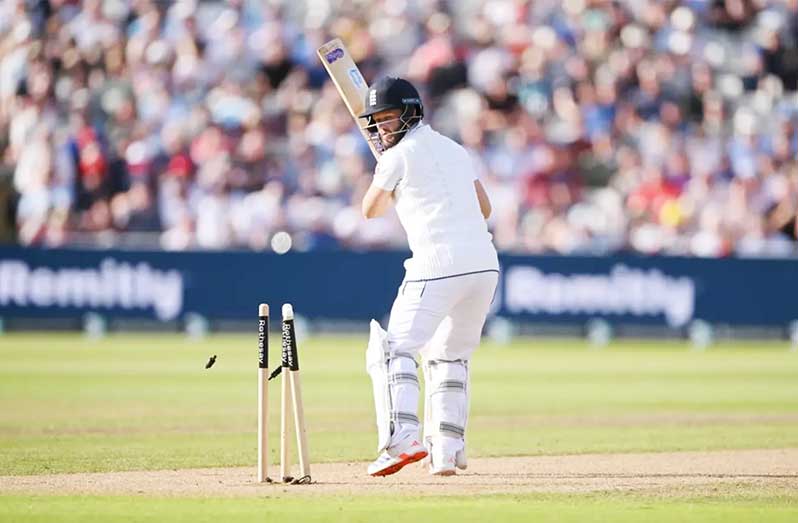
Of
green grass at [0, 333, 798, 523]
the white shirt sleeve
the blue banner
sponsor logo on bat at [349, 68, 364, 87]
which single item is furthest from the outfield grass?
sponsor logo on bat at [349, 68, 364, 87]

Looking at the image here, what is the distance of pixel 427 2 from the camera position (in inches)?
1046

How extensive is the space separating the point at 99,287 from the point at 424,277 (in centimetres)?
1530

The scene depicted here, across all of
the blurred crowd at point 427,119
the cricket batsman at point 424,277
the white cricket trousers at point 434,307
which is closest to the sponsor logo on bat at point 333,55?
the cricket batsman at point 424,277

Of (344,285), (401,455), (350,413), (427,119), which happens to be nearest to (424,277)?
(401,455)

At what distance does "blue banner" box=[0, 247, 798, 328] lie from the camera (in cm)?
2312

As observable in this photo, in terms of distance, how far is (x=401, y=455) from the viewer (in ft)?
27.9

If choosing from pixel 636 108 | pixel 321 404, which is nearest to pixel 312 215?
pixel 636 108

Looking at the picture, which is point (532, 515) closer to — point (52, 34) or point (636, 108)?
point (636, 108)

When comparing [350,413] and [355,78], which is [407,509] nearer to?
[355,78]

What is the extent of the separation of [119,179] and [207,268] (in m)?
2.34

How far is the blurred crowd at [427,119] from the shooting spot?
77.8 feet

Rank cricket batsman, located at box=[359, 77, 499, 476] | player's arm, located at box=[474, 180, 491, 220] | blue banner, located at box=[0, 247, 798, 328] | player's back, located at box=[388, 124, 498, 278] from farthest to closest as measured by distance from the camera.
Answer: blue banner, located at box=[0, 247, 798, 328] < player's arm, located at box=[474, 180, 491, 220] < player's back, located at box=[388, 124, 498, 278] < cricket batsman, located at box=[359, 77, 499, 476]

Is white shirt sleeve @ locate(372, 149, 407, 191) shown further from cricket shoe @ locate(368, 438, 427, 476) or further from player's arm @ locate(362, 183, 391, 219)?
cricket shoe @ locate(368, 438, 427, 476)

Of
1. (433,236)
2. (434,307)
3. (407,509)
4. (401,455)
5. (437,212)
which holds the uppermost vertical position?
(437,212)
